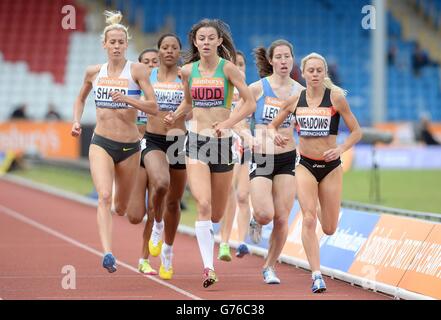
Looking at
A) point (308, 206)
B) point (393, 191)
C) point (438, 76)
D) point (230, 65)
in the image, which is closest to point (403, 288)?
point (308, 206)

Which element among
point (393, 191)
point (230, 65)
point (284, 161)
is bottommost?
point (393, 191)

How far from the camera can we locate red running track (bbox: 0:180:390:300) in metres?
10.1

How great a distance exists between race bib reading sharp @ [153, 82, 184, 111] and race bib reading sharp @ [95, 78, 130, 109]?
91cm

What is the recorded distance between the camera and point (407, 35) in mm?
41812

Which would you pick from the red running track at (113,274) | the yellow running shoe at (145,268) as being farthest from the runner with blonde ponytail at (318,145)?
the yellow running shoe at (145,268)

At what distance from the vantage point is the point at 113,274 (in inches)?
458

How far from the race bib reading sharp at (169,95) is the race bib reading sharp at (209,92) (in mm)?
1128

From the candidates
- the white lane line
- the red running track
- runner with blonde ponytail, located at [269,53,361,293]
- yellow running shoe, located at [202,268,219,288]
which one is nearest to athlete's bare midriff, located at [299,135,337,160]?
runner with blonde ponytail, located at [269,53,361,293]

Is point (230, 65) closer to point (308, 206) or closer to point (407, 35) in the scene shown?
point (308, 206)

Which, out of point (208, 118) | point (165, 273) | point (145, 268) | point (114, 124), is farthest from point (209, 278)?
point (114, 124)

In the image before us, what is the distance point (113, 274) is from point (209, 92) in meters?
2.40

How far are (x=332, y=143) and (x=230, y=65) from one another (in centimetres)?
128

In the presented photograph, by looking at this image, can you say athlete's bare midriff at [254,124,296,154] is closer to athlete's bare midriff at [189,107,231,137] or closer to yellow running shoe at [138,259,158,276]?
athlete's bare midriff at [189,107,231,137]

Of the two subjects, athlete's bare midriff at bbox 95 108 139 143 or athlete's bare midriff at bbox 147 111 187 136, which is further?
athlete's bare midriff at bbox 147 111 187 136
